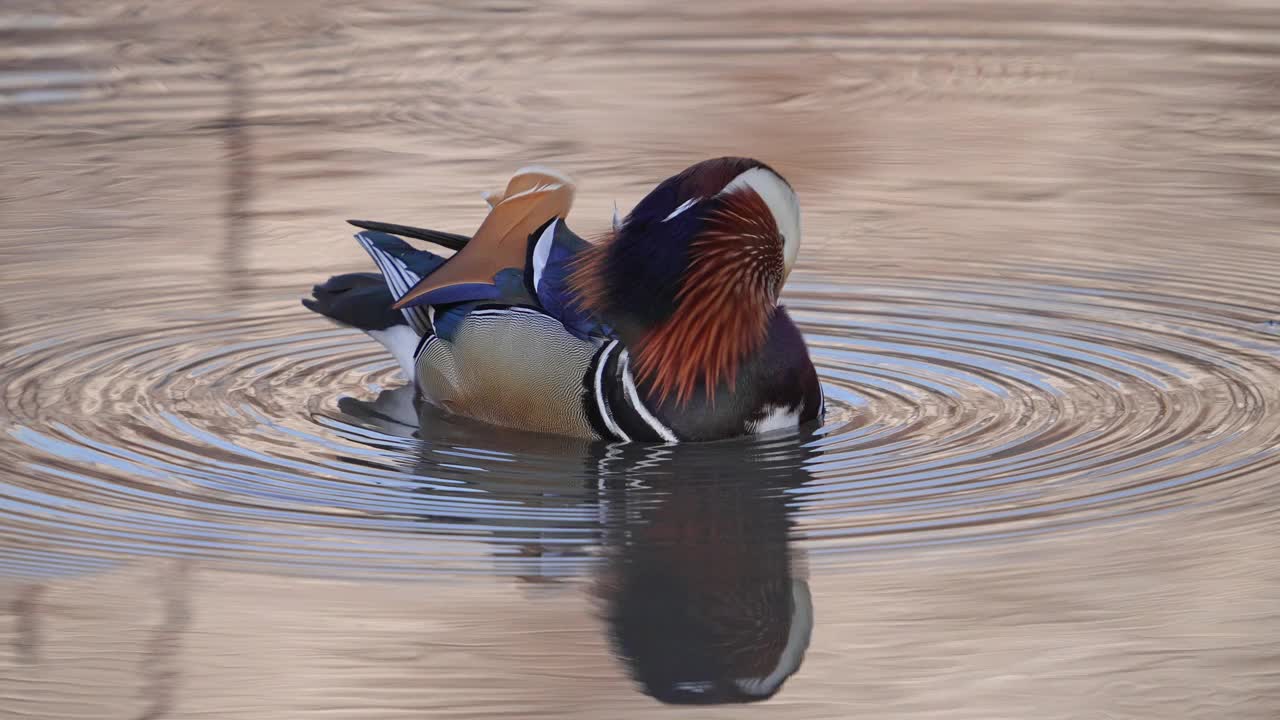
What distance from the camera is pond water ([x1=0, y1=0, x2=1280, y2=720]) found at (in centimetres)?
561

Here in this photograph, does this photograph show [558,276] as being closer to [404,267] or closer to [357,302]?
[404,267]

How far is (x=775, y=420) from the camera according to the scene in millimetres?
7586

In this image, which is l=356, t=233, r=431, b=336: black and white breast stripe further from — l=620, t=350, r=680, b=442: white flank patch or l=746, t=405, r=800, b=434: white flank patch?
l=746, t=405, r=800, b=434: white flank patch

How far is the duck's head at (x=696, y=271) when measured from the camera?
7.34 m

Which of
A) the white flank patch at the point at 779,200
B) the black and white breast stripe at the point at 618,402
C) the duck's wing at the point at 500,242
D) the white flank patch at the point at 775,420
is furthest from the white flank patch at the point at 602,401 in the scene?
the white flank patch at the point at 779,200

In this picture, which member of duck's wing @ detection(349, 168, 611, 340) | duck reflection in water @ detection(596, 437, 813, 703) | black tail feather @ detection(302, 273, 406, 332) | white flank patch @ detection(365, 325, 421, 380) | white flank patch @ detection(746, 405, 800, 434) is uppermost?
duck's wing @ detection(349, 168, 611, 340)

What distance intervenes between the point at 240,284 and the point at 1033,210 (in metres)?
3.97

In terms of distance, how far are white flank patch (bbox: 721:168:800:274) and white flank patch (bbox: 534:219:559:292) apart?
2.57ft

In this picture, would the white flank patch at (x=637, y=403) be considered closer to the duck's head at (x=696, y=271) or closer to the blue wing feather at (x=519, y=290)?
the duck's head at (x=696, y=271)

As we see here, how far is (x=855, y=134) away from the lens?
1305cm

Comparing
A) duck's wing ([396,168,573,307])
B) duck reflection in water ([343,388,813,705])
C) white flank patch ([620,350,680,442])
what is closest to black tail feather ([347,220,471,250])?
duck's wing ([396,168,573,307])

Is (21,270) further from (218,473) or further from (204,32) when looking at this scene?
(204,32)

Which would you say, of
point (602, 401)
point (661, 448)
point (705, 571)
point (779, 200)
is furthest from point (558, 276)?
point (705, 571)

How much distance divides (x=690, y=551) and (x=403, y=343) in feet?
7.78
